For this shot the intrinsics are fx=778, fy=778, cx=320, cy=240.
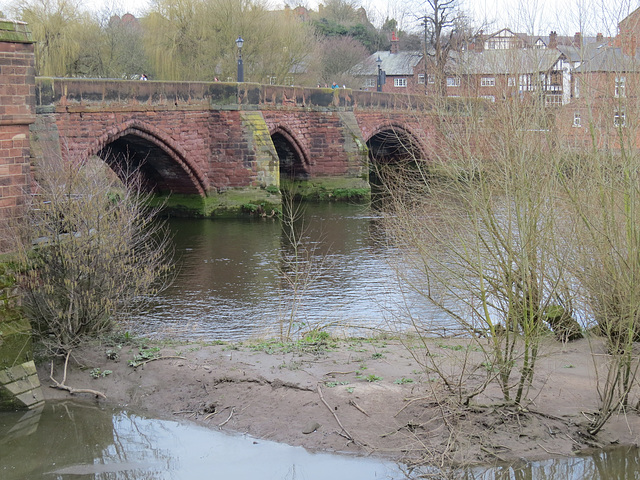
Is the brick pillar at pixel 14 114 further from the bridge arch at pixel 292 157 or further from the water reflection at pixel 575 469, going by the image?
the bridge arch at pixel 292 157

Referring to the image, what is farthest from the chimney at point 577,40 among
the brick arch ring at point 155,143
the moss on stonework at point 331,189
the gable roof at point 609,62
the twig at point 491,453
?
the moss on stonework at point 331,189

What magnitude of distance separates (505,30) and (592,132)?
148cm

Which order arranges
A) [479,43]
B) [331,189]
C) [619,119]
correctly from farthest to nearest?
[331,189], [479,43], [619,119]

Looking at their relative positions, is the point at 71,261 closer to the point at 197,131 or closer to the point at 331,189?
the point at 197,131

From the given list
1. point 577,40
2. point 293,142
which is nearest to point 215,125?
point 293,142

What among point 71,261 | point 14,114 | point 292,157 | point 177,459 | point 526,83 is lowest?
point 177,459

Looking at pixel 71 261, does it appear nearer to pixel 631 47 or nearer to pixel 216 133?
pixel 631 47

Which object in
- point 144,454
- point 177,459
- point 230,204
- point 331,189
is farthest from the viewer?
point 331,189

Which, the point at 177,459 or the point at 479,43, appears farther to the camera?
the point at 479,43

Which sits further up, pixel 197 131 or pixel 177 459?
pixel 197 131

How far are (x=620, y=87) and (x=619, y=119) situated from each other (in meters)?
0.46

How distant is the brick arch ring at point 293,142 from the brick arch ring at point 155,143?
11.2 ft

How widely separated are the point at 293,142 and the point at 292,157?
3.91 feet

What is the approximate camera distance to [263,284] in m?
14.1
